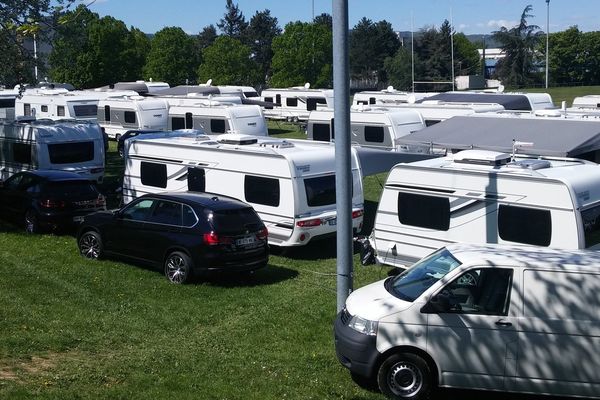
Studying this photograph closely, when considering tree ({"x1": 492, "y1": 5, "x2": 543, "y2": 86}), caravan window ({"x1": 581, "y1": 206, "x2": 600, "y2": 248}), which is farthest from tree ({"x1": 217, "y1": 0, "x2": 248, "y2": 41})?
caravan window ({"x1": 581, "y1": 206, "x2": 600, "y2": 248})

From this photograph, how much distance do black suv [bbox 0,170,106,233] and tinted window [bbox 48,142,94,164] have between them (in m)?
4.13

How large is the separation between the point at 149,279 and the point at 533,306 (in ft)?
23.7

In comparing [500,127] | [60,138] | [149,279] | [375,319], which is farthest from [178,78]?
[375,319]

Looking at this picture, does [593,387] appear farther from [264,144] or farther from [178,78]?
[178,78]

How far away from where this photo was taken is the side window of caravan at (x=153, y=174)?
18281 millimetres

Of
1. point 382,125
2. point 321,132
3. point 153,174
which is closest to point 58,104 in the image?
point 321,132

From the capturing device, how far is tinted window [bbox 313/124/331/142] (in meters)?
28.7

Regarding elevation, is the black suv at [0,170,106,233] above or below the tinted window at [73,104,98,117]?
below

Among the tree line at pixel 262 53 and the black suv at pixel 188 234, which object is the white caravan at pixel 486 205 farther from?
the tree line at pixel 262 53

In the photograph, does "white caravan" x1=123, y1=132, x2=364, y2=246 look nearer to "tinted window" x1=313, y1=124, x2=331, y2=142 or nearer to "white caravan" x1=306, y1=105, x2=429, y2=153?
"white caravan" x1=306, y1=105, x2=429, y2=153

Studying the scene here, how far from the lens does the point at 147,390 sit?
26.3ft

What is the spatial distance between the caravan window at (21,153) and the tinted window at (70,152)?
745 mm

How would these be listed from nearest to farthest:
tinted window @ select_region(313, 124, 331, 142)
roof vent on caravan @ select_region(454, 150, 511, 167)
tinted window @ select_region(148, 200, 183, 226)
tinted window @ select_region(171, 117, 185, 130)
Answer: roof vent on caravan @ select_region(454, 150, 511, 167)
tinted window @ select_region(148, 200, 183, 226)
tinted window @ select_region(313, 124, 331, 142)
tinted window @ select_region(171, 117, 185, 130)

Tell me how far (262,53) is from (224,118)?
266 feet
